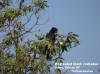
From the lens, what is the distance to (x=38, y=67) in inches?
189

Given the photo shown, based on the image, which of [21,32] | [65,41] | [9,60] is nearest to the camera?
[65,41]

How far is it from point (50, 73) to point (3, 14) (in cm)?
168

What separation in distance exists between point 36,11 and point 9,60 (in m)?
1.26

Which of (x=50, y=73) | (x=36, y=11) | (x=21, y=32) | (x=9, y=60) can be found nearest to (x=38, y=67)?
(x=50, y=73)

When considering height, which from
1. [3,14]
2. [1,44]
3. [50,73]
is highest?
[3,14]

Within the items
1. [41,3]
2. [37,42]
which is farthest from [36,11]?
[37,42]

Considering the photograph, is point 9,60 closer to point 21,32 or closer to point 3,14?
point 21,32

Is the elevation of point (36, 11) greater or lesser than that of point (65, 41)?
greater

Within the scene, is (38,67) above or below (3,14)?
below

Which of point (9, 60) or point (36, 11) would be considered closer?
point (9, 60)

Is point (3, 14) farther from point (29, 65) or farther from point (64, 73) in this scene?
point (64, 73)

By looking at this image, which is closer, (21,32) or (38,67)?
(38,67)

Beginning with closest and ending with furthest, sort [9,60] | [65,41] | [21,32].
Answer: [65,41], [9,60], [21,32]

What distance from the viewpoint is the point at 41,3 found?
5750 millimetres
